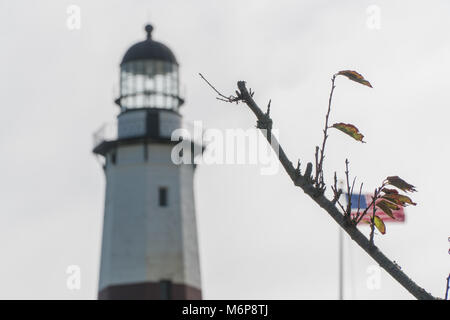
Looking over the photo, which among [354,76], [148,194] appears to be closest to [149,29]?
[148,194]

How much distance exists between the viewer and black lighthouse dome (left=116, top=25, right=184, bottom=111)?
49062 mm

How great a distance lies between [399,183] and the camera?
501 cm

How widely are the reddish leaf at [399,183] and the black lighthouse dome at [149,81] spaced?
44.1 m

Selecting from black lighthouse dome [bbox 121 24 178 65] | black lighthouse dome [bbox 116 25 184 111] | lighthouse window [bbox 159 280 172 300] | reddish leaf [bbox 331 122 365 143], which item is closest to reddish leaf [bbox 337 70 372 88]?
reddish leaf [bbox 331 122 365 143]

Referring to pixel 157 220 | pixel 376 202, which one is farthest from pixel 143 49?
pixel 376 202

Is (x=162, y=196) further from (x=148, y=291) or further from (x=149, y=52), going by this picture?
(x=149, y=52)

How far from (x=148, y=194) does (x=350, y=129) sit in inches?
1757

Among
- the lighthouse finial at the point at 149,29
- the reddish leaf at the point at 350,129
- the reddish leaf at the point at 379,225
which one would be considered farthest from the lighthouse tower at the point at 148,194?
the reddish leaf at the point at 350,129

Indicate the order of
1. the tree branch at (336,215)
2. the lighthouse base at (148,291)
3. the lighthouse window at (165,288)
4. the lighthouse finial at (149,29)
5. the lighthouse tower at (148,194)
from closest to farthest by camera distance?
the tree branch at (336,215) → the lighthouse base at (148,291) → the lighthouse window at (165,288) → the lighthouse tower at (148,194) → the lighthouse finial at (149,29)

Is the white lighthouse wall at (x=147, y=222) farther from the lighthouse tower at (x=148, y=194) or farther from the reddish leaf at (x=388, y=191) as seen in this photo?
the reddish leaf at (x=388, y=191)

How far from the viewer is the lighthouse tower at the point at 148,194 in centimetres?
4753
